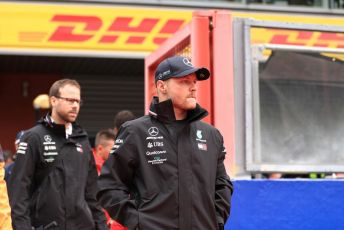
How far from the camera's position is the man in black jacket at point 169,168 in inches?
148

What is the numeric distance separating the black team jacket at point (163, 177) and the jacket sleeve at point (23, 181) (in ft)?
4.86

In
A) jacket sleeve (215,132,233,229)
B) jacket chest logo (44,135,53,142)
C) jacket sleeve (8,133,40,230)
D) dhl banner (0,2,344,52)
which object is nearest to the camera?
jacket sleeve (215,132,233,229)

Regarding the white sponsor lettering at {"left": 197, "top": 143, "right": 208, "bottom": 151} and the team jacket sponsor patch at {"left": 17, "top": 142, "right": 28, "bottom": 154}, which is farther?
the team jacket sponsor patch at {"left": 17, "top": 142, "right": 28, "bottom": 154}

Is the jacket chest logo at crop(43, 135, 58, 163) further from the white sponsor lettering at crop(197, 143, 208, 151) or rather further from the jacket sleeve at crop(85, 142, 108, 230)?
the white sponsor lettering at crop(197, 143, 208, 151)

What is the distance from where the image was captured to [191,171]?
3.80 m

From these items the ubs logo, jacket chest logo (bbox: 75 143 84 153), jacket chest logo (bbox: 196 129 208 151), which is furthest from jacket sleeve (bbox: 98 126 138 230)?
jacket chest logo (bbox: 75 143 84 153)

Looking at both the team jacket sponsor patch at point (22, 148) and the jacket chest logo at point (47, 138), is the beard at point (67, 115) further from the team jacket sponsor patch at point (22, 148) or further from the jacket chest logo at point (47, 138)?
the team jacket sponsor patch at point (22, 148)

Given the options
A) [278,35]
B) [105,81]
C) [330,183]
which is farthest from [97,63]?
[330,183]

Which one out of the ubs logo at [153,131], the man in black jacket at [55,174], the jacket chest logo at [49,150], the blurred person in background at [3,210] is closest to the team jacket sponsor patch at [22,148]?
the man in black jacket at [55,174]

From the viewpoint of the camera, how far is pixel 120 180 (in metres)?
3.88

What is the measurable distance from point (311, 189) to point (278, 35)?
1507mm

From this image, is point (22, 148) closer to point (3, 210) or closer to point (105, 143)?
point (3, 210)

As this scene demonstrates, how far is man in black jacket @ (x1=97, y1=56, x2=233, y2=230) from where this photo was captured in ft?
12.3

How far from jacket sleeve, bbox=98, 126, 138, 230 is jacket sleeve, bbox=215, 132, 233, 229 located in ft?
1.71
